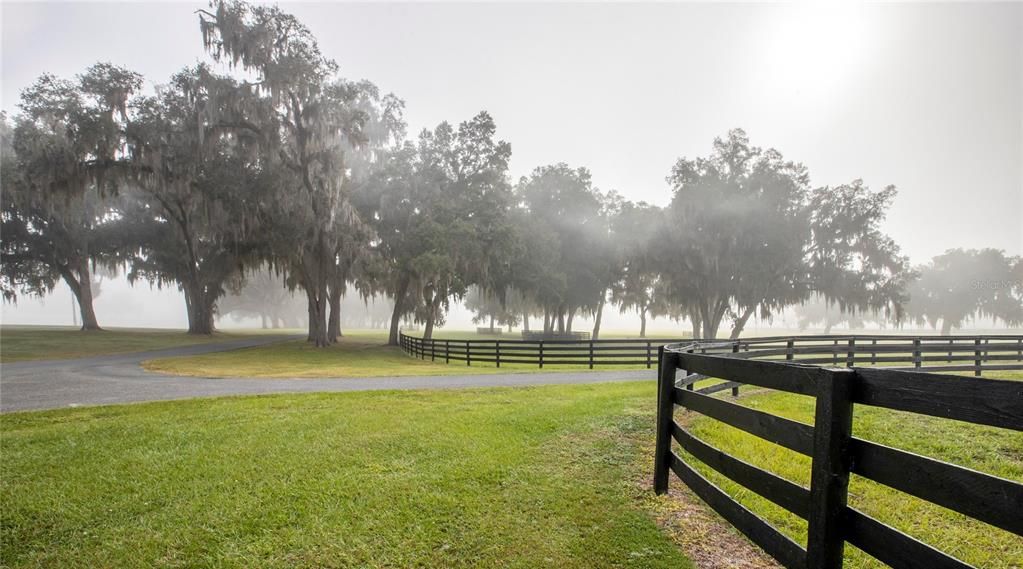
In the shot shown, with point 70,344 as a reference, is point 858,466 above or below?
above

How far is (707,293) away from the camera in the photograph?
1319 inches

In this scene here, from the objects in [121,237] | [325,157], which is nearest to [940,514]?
[325,157]

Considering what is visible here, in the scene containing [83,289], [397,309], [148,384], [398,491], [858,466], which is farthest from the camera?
[83,289]

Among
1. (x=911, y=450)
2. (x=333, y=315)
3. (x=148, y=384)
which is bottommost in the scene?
(x=148, y=384)

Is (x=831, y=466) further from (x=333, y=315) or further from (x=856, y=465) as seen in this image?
(x=333, y=315)

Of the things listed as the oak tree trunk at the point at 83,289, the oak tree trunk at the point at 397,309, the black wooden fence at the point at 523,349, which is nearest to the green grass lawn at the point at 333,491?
the black wooden fence at the point at 523,349

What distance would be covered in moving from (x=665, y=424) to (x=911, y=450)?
3695 millimetres

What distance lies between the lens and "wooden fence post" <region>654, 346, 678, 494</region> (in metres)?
4.43

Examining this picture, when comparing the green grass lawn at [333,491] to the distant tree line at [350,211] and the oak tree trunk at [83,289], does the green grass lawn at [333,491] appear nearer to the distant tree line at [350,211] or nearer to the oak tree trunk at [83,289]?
the distant tree line at [350,211]

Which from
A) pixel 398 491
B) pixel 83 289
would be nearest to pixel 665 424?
pixel 398 491

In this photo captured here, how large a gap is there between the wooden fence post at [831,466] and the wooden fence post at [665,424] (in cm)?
203

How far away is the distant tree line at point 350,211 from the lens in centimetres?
2420

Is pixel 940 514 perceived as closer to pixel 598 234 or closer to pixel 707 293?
pixel 707 293

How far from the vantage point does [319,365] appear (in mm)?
20469
